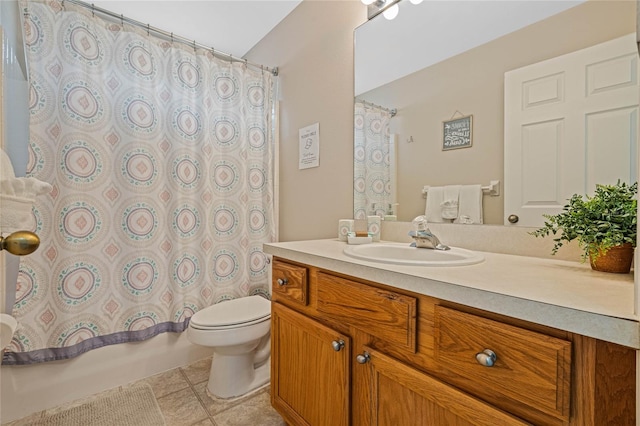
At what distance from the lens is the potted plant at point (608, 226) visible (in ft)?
2.50

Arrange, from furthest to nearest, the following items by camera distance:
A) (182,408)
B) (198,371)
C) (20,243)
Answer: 1. (198,371)
2. (182,408)
3. (20,243)

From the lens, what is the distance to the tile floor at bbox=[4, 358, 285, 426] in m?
1.42

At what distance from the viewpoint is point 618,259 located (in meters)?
0.78

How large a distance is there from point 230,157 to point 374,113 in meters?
1.06

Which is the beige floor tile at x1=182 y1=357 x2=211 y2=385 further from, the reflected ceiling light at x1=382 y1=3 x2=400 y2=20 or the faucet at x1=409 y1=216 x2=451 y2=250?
the reflected ceiling light at x1=382 y1=3 x2=400 y2=20

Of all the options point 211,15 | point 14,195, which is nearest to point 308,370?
point 14,195

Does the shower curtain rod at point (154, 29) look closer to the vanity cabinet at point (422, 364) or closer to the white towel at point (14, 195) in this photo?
the white towel at point (14, 195)

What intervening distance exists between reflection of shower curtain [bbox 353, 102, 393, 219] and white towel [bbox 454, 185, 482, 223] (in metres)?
0.37

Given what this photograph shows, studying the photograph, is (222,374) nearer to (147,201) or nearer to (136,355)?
(136,355)

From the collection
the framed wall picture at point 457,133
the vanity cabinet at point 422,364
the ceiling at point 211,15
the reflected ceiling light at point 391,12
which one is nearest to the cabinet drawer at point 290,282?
the vanity cabinet at point 422,364

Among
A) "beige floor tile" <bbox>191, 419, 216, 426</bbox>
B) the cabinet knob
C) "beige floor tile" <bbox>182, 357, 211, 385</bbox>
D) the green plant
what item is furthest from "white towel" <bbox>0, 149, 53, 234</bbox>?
"beige floor tile" <bbox>182, 357, 211, 385</bbox>

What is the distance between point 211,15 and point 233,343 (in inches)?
84.2

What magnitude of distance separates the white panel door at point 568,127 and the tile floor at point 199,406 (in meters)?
1.49

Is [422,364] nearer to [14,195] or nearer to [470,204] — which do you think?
[470,204]
